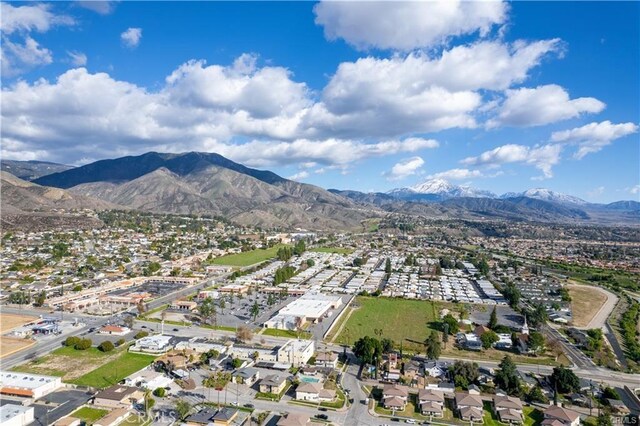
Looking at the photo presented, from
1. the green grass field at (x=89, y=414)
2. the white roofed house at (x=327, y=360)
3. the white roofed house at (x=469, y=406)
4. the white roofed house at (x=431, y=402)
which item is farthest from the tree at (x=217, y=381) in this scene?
the white roofed house at (x=469, y=406)

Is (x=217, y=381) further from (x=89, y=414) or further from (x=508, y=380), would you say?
(x=508, y=380)

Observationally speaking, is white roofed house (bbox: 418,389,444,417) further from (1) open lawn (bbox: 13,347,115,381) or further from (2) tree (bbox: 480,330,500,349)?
(1) open lawn (bbox: 13,347,115,381)

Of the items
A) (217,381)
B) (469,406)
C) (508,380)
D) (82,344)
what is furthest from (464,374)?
(82,344)

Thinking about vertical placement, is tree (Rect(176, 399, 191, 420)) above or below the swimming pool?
above

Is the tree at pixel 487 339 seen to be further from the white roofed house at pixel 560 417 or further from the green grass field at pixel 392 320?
the white roofed house at pixel 560 417

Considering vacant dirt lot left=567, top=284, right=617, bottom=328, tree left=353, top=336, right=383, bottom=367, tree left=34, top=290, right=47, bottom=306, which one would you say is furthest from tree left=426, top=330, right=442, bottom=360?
tree left=34, top=290, right=47, bottom=306

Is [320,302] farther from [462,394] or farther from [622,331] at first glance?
[622,331]
